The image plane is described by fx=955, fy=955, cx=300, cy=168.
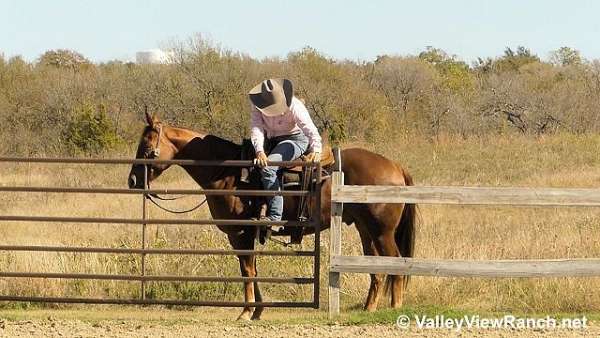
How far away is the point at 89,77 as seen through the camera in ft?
136

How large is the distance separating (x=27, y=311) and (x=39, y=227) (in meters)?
5.87

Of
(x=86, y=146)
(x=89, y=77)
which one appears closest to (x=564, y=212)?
(x=86, y=146)

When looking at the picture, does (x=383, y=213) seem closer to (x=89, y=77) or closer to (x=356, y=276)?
(x=356, y=276)

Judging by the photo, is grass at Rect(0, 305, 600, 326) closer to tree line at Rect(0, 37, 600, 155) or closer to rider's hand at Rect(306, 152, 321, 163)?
rider's hand at Rect(306, 152, 321, 163)

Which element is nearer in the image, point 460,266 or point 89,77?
point 460,266

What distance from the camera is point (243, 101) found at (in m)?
35.2

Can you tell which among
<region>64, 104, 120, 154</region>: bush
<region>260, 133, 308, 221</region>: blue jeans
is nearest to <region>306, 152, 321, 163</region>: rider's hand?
<region>260, 133, 308, 221</region>: blue jeans

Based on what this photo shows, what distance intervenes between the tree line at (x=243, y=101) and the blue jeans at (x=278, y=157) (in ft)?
76.3

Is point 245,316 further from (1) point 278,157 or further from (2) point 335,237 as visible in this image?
(1) point 278,157

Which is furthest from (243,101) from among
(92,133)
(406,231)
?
(406,231)

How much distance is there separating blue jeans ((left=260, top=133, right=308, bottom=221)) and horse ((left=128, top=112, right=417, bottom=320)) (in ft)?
0.84

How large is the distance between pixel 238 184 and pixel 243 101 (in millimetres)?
26145

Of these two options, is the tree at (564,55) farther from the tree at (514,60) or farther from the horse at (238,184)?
the horse at (238,184)

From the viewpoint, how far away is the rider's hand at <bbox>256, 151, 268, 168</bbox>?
8.70 m
